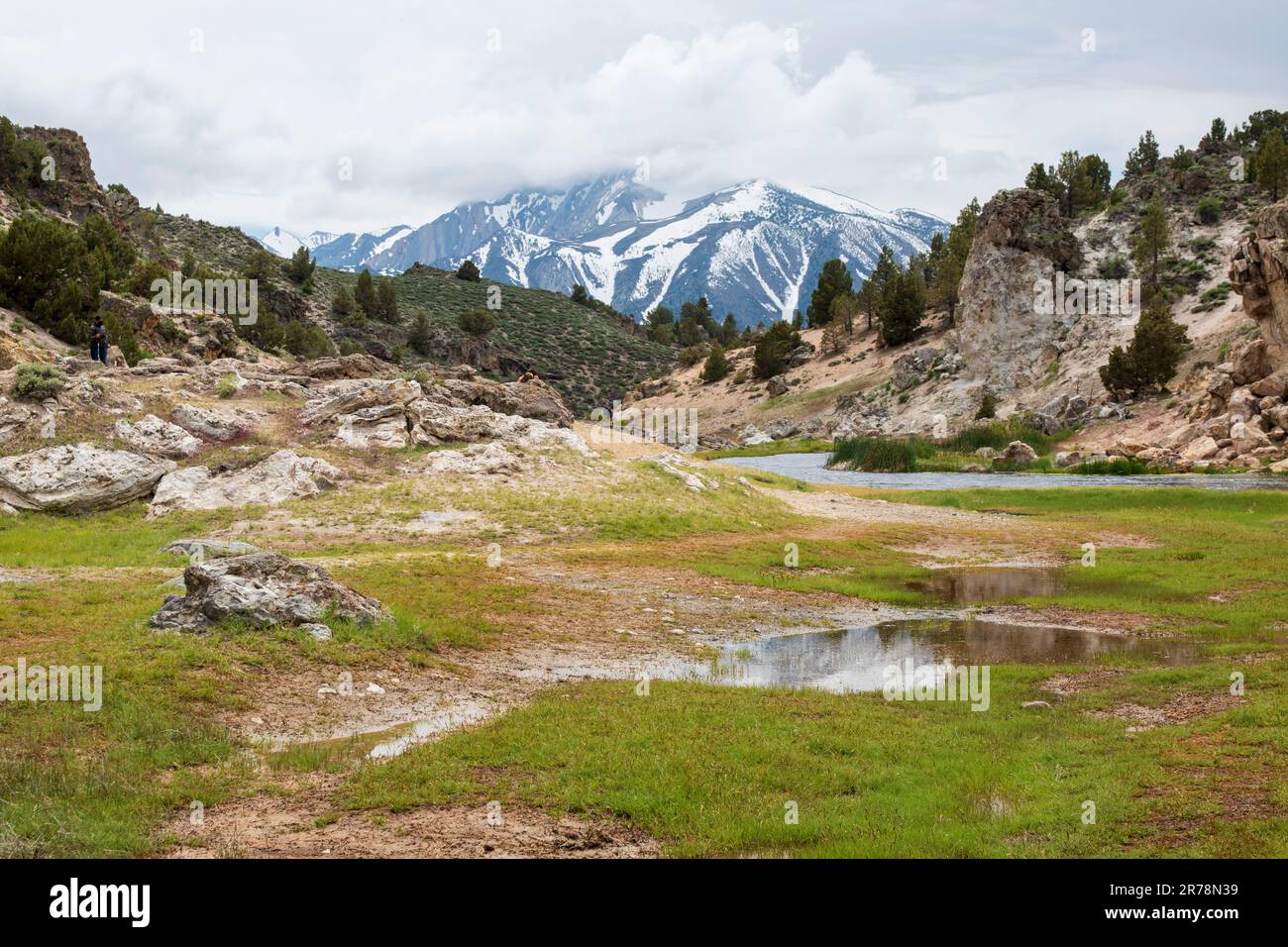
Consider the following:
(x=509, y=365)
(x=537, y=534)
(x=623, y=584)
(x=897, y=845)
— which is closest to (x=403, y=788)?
(x=897, y=845)

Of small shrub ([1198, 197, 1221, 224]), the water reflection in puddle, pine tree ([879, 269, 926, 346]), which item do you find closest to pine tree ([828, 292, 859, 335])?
pine tree ([879, 269, 926, 346])

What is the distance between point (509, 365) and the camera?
138375mm

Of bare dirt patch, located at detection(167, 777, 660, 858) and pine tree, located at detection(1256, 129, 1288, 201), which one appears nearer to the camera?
bare dirt patch, located at detection(167, 777, 660, 858)

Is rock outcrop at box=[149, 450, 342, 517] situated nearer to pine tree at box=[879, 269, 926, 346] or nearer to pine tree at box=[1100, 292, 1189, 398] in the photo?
pine tree at box=[1100, 292, 1189, 398]

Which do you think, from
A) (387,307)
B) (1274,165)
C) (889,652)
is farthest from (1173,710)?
(387,307)

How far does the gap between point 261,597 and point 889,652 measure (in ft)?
42.3

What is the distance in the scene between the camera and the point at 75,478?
31.4 m

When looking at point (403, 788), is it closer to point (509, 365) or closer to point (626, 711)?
point (626, 711)

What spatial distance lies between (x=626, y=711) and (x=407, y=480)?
24.4 meters

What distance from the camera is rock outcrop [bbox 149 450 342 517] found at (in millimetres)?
32625

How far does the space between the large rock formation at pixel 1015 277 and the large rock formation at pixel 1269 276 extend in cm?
3526

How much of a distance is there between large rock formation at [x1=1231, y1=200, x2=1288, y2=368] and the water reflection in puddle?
52.2 m

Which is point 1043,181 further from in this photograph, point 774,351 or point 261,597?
→ point 261,597

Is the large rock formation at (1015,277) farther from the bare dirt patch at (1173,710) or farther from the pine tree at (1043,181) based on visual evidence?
the bare dirt patch at (1173,710)
